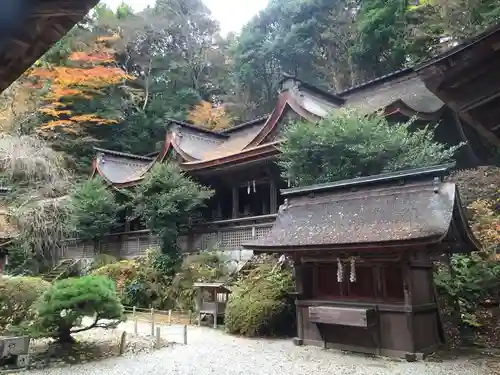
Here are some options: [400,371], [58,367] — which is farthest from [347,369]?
[58,367]

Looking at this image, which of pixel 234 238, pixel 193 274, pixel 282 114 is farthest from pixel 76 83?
pixel 193 274

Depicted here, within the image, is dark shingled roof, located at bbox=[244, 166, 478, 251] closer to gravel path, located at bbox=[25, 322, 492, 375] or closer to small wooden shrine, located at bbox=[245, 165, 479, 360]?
small wooden shrine, located at bbox=[245, 165, 479, 360]

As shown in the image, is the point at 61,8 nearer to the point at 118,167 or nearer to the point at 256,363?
→ the point at 256,363

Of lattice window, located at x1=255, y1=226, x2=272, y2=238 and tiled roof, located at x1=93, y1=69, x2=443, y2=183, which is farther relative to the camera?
tiled roof, located at x1=93, y1=69, x2=443, y2=183

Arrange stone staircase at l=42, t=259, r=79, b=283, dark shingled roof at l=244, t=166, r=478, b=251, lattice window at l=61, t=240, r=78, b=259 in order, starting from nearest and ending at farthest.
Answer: dark shingled roof at l=244, t=166, r=478, b=251
stone staircase at l=42, t=259, r=79, b=283
lattice window at l=61, t=240, r=78, b=259

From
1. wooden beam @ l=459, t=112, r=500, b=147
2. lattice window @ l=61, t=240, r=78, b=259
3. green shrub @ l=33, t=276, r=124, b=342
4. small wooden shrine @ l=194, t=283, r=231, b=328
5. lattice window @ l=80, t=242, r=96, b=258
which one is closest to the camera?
wooden beam @ l=459, t=112, r=500, b=147

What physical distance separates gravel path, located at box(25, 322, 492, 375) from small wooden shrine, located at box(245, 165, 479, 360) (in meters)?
0.57

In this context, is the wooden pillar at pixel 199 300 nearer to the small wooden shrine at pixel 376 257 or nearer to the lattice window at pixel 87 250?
the small wooden shrine at pixel 376 257

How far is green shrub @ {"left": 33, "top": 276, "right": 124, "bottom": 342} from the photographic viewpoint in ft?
31.5

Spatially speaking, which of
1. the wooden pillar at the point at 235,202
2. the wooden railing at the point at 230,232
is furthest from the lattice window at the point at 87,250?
the wooden pillar at the point at 235,202

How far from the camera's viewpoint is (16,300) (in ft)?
37.8

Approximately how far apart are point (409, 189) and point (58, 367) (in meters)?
8.78

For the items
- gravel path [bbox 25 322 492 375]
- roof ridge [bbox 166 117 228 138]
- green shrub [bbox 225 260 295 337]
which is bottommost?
gravel path [bbox 25 322 492 375]

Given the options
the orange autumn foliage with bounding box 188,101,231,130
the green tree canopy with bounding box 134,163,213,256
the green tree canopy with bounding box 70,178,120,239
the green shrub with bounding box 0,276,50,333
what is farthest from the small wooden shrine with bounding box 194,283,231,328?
the orange autumn foliage with bounding box 188,101,231,130
